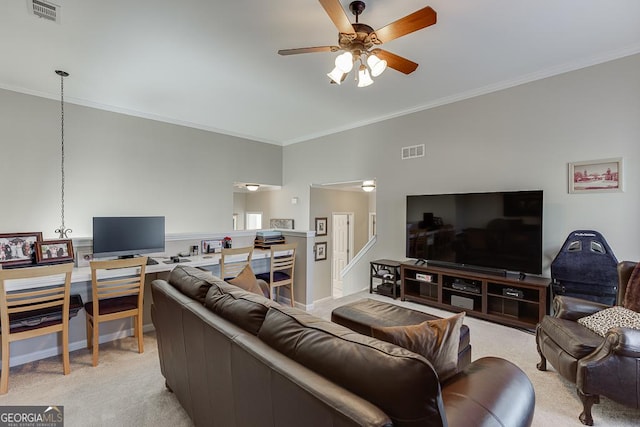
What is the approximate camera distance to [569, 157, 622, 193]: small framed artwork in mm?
2939

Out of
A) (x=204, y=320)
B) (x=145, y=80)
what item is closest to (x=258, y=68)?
(x=145, y=80)

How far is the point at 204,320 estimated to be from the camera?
58.3 inches

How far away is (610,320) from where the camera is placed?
2.09 m

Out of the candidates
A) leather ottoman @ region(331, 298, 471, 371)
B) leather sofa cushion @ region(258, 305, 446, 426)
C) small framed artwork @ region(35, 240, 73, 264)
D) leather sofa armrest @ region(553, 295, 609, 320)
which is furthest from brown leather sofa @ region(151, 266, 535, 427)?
small framed artwork @ region(35, 240, 73, 264)

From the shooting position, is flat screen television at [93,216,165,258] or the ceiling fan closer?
the ceiling fan

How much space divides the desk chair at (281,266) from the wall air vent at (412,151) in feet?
7.23

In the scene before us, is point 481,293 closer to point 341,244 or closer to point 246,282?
point 246,282

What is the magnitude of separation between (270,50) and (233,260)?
7.84ft

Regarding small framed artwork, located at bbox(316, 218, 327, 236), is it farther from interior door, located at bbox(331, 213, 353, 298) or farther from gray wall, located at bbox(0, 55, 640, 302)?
interior door, located at bbox(331, 213, 353, 298)

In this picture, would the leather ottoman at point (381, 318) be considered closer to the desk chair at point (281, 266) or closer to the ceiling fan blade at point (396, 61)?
the desk chair at point (281, 266)

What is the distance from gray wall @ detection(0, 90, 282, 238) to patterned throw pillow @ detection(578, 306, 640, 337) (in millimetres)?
5106

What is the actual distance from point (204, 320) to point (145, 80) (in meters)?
3.29

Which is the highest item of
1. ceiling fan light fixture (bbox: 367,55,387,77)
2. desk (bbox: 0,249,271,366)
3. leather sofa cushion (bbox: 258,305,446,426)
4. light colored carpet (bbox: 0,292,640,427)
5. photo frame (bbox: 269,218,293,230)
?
ceiling fan light fixture (bbox: 367,55,387,77)

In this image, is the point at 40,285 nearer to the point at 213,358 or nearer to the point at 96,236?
the point at 96,236
